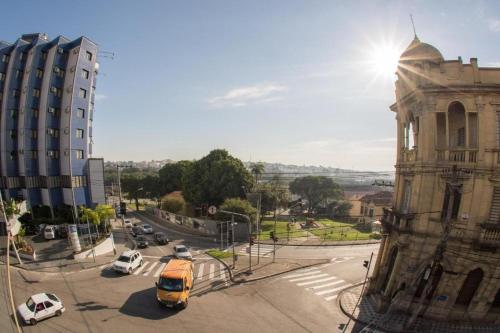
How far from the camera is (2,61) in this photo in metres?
47.4

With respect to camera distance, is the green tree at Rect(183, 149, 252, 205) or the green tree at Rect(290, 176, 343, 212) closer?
the green tree at Rect(183, 149, 252, 205)

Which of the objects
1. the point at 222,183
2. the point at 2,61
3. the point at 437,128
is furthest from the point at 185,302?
the point at 2,61

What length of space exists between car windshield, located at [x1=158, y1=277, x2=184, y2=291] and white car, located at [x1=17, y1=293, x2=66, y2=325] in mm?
6633

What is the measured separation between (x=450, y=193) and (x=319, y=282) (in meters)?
15.1

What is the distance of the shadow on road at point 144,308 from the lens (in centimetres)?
1938

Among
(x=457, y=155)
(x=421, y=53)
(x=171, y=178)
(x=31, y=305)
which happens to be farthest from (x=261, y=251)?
(x=171, y=178)

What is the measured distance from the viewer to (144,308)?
2033cm

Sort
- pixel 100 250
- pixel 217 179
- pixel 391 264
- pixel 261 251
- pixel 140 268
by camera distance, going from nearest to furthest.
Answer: pixel 391 264 → pixel 140 268 → pixel 100 250 → pixel 261 251 → pixel 217 179

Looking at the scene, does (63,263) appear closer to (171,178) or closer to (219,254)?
(219,254)

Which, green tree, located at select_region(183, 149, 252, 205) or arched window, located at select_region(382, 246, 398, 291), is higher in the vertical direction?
green tree, located at select_region(183, 149, 252, 205)

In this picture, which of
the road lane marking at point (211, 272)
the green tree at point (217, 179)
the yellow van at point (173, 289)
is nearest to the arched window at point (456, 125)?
the yellow van at point (173, 289)

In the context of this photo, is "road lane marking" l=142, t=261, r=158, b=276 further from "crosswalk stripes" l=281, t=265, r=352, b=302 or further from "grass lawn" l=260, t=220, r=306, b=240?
"grass lawn" l=260, t=220, r=306, b=240

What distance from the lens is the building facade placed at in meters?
17.0

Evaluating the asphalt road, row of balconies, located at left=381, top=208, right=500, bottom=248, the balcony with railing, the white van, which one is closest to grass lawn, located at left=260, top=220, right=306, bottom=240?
the asphalt road
